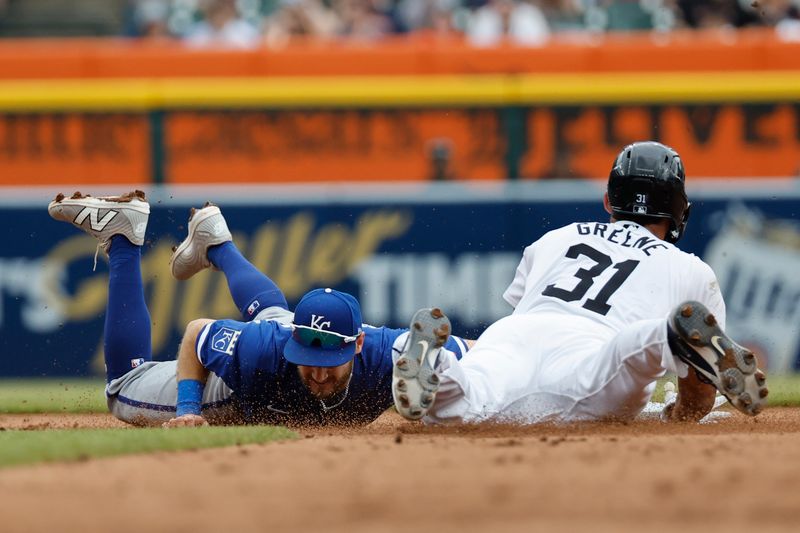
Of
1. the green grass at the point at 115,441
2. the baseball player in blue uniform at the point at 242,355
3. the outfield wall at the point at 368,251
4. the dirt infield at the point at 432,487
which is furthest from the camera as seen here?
the outfield wall at the point at 368,251

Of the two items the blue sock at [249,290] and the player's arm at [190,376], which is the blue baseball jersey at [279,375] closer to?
the player's arm at [190,376]

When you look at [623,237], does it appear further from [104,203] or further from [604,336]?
[104,203]

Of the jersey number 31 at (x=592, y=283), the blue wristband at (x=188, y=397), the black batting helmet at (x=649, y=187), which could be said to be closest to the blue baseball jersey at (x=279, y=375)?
the blue wristband at (x=188, y=397)

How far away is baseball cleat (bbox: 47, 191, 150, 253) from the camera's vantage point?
21.9 ft

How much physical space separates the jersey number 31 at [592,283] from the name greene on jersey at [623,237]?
0.10 metres

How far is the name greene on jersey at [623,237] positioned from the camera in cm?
595

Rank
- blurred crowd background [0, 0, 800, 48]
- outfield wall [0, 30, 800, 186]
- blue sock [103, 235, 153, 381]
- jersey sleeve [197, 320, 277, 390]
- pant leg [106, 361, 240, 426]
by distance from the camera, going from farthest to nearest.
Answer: blurred crowd background [0, 0, 800, 48] → outfield wall [0, 30, 800, 186] → blue sock [103, 235, 153, 381] → pant leg [106, 361, 240, 426] → jersey sleeve [197, 320, 277, 390]

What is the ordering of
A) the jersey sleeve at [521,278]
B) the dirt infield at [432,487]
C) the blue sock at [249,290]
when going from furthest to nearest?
the blue sock at [249,290] < the jersey sleeve at [521,278] < the dirt infield at [432,487]

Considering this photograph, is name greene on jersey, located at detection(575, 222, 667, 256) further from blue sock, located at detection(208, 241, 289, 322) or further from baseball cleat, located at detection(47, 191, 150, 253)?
baseball cleat, located at detection(47, 191, 150, 253)

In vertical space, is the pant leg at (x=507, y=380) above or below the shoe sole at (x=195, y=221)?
Answer: below

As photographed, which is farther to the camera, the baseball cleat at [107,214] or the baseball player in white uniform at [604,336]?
the baseball cleat at [107,214]

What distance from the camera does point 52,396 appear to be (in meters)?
8.81

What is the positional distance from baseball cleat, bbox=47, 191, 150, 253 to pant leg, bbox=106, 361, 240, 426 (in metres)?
0.70

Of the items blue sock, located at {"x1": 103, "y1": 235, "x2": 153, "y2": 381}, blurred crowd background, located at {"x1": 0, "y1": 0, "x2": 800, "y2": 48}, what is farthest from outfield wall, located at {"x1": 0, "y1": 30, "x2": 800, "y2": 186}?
blue sock, located at {"x1": 103, "y1": 235, "x2": 153, "y2": 381}
